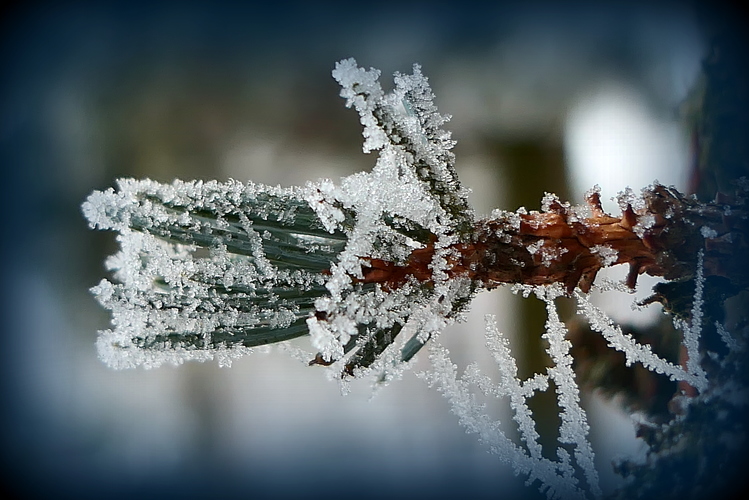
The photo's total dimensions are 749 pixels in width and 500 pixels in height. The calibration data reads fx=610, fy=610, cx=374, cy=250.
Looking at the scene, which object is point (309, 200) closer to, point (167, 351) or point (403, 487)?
point (167, 351)

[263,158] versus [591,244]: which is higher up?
[263,158]

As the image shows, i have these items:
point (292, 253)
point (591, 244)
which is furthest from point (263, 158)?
point (591, 244)

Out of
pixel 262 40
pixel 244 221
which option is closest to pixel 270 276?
pixel 244 221

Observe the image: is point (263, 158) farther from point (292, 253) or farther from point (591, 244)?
point (591, 244)

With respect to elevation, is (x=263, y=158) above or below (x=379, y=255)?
above

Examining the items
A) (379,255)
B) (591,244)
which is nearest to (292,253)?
(379,255)
